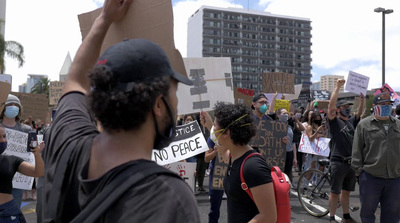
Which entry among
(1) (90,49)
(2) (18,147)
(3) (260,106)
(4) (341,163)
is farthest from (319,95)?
(1) (90,49)

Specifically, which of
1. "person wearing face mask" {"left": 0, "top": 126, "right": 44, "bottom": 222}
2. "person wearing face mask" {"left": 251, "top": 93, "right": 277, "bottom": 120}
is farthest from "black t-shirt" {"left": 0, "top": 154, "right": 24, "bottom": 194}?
"person wearing face mask" {"left": 251, "top": 93, "right": 277, "bottom": 120}

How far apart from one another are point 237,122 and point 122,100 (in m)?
2.03

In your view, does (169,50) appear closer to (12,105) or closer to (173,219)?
(173,219)

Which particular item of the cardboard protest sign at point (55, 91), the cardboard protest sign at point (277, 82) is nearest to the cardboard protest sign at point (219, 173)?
the cardboard protest sign at point (277, 82)

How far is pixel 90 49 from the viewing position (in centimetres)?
155

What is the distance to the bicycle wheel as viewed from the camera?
25.6 feet

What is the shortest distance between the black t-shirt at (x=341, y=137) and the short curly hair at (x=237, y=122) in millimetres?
3825

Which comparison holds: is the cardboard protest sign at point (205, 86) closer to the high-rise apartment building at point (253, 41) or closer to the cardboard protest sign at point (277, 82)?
the cardboard protest sign at point (277, 82)

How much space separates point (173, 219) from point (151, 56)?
45 centimetres

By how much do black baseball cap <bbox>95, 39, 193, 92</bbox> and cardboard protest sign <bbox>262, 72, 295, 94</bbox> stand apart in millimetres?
9736

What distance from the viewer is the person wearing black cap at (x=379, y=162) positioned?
4.90 metres

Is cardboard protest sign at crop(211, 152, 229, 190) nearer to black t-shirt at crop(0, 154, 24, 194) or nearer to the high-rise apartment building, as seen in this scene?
black t-shirt at crop(0, 154, 24, 194)

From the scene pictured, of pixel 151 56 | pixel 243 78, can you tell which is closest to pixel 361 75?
pixel 151 56

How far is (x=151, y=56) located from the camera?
3.71 ft
